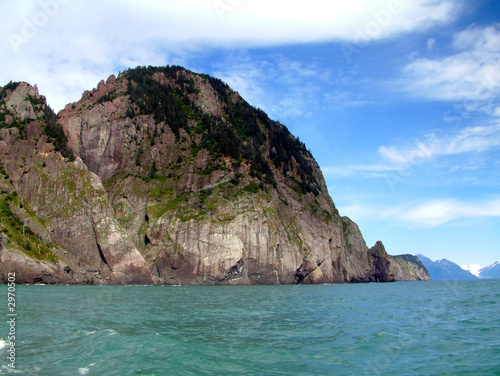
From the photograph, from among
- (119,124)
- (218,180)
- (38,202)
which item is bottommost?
(38,202)

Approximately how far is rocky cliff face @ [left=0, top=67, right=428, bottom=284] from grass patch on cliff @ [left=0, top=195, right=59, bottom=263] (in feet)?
0.89

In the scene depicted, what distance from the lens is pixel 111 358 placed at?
53.4 ft

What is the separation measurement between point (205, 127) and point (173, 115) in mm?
11149

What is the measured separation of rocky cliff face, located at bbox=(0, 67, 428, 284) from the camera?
85.4 m

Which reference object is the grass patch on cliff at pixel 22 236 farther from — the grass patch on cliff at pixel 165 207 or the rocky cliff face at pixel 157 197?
the grass patch on cliff at pixel 165 207

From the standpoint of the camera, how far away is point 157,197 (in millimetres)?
105750

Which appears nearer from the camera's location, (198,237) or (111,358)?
(111,358)

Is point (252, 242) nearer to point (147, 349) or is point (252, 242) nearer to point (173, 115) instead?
point (173, 115)

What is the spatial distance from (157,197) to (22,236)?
36179mm

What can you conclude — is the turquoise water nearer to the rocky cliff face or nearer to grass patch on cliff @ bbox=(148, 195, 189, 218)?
the rocky cliff face

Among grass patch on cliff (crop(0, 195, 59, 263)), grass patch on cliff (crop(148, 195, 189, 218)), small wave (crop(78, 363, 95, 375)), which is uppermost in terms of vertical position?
grass patch on cliff (crop(148, 195, 189, 218))

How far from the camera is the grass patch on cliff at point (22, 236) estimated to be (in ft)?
240

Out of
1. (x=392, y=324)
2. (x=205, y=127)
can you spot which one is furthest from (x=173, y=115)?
(x=392, y=324)

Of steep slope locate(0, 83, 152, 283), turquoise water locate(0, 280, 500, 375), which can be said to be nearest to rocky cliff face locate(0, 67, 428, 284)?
steep slope locate(0, 83, 152, 283)
